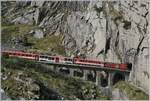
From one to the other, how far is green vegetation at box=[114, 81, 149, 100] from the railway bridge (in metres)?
1.15

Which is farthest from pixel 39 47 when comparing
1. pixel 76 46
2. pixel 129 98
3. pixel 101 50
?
pixel 129 98

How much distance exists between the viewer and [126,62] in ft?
196

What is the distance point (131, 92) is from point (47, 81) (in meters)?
9.34

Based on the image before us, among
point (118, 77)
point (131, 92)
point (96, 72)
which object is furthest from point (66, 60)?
point (131, 92)

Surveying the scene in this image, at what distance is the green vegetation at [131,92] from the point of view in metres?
52.1

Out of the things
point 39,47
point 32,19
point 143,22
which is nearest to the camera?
point 143,22

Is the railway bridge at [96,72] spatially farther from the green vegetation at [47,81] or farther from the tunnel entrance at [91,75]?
the green vegetation at [47,81]

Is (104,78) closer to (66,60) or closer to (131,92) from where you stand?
(66,60)

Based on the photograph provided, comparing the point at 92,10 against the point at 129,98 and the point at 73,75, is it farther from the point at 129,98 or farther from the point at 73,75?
the point at 129,98

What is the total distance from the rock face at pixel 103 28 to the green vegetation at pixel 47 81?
5.90 meters

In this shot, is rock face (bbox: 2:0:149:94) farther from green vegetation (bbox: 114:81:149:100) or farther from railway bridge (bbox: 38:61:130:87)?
railway bridge (bbox: 38:61:130:87)

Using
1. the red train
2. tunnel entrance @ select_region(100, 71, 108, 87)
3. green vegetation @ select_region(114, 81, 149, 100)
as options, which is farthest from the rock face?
tunnel entrance @ select_region(100, 71, 108, 87)

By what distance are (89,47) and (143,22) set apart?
31.2ft

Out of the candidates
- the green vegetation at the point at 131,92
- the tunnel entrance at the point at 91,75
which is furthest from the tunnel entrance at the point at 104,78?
the green vegetation at the point at 131,92
